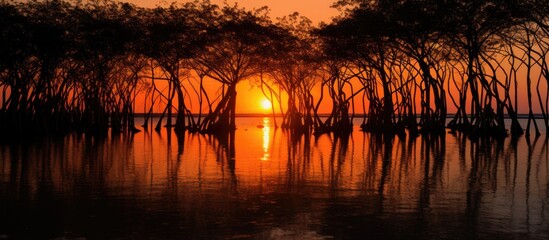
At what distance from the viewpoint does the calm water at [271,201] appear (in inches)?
311

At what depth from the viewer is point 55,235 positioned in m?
7.54

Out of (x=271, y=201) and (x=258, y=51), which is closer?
(x=271, y=201)

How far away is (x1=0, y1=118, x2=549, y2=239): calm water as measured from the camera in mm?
7910

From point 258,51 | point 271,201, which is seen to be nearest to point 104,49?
point 258,51

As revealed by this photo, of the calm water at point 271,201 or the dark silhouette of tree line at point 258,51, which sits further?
the dark silhouette of tree line at point 258,51

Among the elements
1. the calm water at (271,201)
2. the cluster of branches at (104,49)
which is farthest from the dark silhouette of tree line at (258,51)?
the calm water at (271,201)

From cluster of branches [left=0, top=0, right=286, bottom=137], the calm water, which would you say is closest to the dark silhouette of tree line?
cluster of branches [left=0, top=0, right=286, bottom=137]

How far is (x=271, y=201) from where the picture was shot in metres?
10.5

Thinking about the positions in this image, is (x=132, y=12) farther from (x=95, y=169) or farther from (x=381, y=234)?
(x=381, y=234)

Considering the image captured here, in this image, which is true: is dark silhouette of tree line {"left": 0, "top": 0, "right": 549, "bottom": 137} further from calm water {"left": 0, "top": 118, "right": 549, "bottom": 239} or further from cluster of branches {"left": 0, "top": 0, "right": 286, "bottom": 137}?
calm water {"left": 0, "top": 118, "right": 549, "bottom": 239}

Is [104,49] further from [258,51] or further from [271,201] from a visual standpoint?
[271,201]

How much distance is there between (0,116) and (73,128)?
1550 cm

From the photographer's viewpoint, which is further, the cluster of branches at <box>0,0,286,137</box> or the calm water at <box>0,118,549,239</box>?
the cluster of branches at <box>0,0,286,137</box>

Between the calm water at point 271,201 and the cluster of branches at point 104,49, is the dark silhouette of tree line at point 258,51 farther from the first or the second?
the calm water at point 271,201
